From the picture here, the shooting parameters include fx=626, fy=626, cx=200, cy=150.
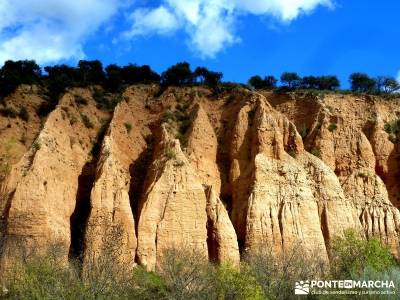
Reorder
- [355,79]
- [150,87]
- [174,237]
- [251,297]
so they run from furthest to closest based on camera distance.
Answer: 1. [355,79]
2. [150,87]
3. [174,237]
4. [251,297]

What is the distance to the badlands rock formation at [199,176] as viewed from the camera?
3991 cm

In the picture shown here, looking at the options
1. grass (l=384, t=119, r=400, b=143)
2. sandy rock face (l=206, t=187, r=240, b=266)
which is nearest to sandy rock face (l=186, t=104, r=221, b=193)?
sandy rock face (l=206, t=187, r=240, b=266)

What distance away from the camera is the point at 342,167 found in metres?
52.0

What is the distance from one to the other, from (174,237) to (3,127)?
1725 centimetres

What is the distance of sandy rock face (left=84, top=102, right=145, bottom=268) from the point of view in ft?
119

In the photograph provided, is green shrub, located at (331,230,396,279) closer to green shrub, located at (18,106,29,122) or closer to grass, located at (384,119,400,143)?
grass, located at (384,119,400,143)

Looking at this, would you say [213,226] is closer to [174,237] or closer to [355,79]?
[174,237]

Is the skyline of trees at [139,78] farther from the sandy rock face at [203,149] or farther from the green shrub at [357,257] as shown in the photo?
the green shrub at [357,257]

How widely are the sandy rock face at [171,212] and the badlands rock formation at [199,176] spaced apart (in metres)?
0.07

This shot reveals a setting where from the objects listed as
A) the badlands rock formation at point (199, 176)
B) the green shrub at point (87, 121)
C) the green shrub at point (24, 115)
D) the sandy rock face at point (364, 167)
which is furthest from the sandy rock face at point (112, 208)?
the sandy rock face at point (364, 167)

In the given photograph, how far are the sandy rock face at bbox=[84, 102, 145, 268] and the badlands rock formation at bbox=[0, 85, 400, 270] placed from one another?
0.31ft

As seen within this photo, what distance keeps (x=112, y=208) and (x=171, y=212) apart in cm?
389

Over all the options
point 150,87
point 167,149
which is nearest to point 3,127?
point 167,149

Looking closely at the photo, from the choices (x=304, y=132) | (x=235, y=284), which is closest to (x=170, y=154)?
(x=235, y=284)
